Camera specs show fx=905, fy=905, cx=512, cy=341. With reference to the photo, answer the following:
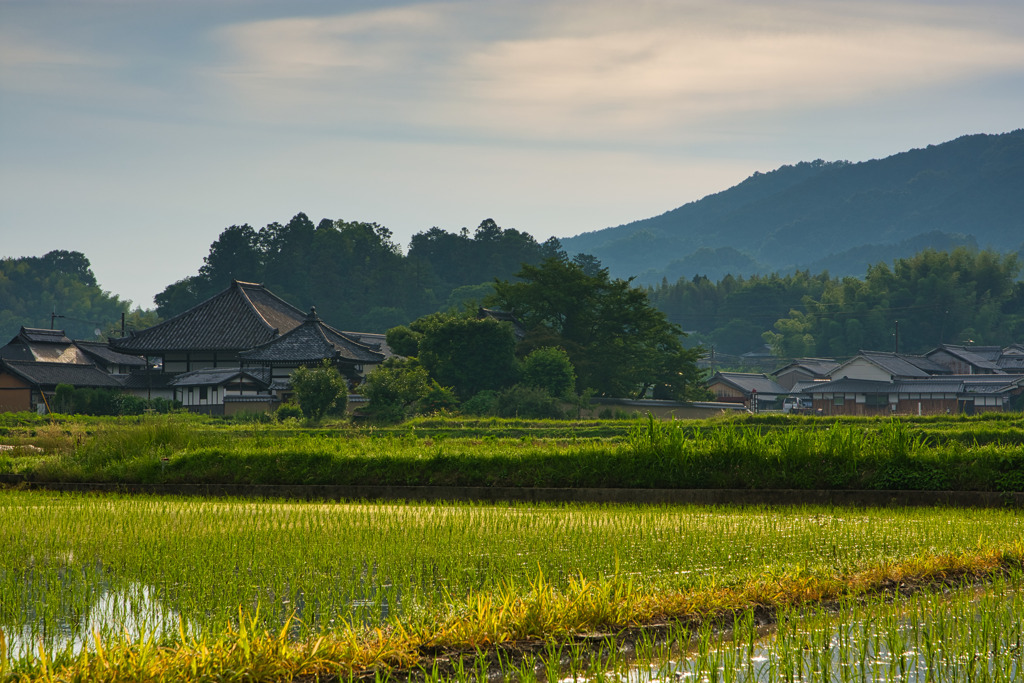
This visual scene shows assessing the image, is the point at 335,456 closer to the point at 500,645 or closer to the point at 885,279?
the point at 500,645

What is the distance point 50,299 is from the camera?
403 ft

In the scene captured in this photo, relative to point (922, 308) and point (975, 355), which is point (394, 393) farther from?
point (922, 308)

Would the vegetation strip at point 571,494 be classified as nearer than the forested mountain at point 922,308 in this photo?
Yes

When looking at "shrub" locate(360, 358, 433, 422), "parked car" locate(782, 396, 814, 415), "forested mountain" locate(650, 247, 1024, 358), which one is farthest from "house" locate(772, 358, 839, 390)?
"shrub" locate(360, 358, 433, 422)

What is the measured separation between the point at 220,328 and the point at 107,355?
10.8 meters

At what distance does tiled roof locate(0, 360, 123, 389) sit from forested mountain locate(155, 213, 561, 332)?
38313 mm

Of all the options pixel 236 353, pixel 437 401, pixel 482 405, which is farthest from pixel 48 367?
pixel 482 405

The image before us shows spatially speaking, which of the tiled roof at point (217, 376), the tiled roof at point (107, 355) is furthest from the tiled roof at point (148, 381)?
the tiled roof at point (107, 355)

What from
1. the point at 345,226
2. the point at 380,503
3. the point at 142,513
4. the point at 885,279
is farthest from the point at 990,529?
the point at 345,226

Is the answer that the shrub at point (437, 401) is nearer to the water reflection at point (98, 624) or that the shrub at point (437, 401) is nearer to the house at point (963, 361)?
the water reflection at point (98, 624)

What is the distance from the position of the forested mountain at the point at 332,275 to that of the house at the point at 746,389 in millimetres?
28795

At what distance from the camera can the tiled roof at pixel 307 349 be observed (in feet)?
150

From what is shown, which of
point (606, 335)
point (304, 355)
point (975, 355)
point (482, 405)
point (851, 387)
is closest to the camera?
point (482, 405)

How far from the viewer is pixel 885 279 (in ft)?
269
